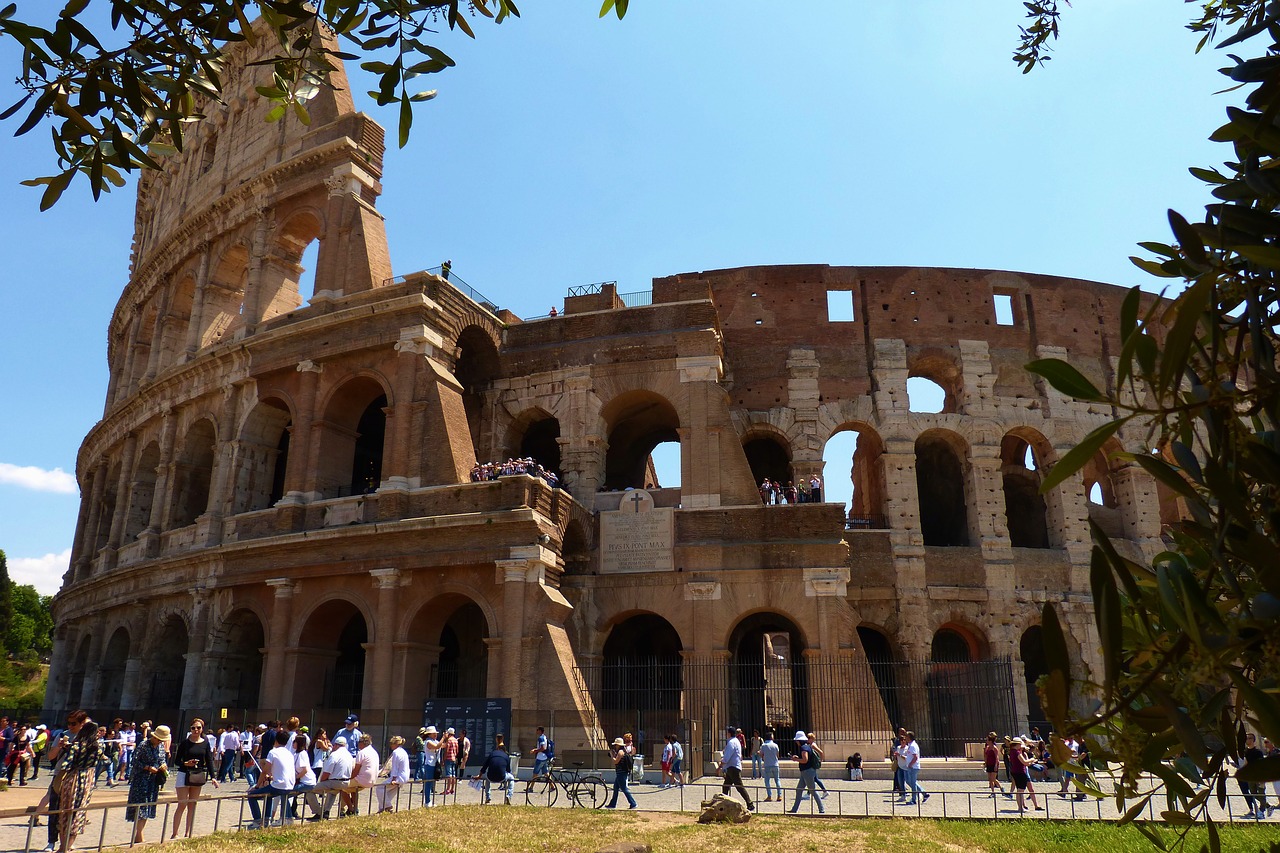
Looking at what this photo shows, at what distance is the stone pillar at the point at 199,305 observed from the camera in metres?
22.8

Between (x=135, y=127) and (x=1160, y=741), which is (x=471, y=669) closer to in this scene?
(x=135, y=127)

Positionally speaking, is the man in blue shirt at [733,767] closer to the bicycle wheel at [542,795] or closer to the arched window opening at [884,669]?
the bicycle wheel at [542,795]

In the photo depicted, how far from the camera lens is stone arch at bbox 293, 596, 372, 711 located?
697 inches

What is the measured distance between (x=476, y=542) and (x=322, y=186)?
10.2 meters

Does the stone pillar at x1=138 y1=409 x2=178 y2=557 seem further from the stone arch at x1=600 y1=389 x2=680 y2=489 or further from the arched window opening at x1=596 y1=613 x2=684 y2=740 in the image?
the arched window opening at x1=596 y1=613 x2=684 y2=740

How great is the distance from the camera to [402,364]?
18.4m

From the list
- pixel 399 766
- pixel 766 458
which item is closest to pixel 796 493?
pixel 766 458

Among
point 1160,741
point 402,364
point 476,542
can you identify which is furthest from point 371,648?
point 1160,741

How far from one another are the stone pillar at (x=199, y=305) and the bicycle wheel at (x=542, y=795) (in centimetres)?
1538

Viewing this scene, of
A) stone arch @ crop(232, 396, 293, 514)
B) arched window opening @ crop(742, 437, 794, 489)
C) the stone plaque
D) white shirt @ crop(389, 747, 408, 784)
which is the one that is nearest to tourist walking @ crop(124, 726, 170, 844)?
white shirt @ crop(389, 747, 408, 784)

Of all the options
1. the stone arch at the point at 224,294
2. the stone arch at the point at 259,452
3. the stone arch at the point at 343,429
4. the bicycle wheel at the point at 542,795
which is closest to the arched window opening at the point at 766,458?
the stone arch at the point at 343,429

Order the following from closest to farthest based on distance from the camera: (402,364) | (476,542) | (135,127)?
(135,127), (476,542), (402,364)

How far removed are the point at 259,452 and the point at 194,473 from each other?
110 inches

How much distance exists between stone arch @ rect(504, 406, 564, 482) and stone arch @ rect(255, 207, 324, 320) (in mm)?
6508
